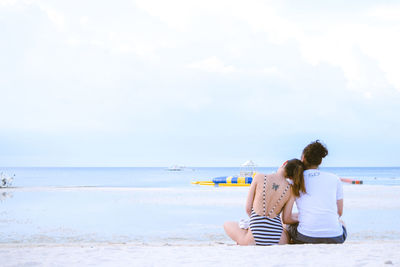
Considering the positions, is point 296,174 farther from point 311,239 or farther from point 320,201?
point 311,239

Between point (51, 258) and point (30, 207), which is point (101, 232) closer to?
point (51, 258)

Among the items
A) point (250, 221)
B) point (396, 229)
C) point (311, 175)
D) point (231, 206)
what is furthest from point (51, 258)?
point (231, 206)

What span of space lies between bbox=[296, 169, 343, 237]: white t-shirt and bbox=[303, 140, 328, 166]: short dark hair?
0.33 ft

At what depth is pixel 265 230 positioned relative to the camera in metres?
4.37

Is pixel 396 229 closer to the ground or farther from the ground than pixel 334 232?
closer to the ground

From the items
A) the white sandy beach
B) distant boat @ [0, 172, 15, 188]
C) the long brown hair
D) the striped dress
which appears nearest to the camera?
the white sandy beach

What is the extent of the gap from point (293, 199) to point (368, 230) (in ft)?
16.9

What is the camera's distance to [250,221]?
14.4 ft

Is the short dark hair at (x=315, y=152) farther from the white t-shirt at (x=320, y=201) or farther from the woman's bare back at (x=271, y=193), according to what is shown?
the woman's bare back at (x=271, y=193)

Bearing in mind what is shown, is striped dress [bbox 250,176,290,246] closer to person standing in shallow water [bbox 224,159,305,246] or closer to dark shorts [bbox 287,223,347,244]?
person standing in shallow water [bbox 224,159,305,246]

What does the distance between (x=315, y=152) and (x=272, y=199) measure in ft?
2.05

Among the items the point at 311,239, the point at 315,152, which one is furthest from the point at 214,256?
the point at 315,152

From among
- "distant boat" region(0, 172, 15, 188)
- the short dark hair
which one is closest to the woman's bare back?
the short dark hair

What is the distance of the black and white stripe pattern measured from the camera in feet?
14.2
